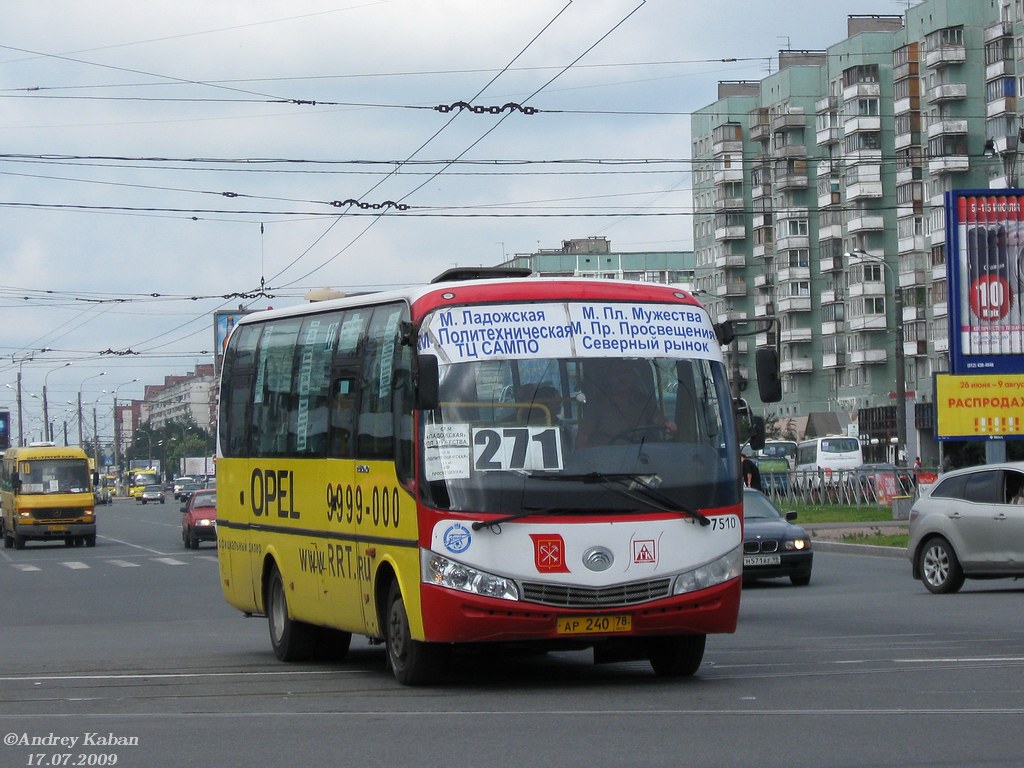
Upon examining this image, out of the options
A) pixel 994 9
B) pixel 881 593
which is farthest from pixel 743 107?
pixel 881 593

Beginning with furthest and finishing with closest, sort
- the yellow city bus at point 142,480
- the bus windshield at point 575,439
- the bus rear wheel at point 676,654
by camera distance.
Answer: the yellow city bus at point 142,480 → the bus rear wheel at point 676,654 → the bus windshield at point 575,439

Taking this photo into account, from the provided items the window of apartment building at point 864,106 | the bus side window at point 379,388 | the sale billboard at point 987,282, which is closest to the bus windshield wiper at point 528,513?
the bus side window at point 379,388

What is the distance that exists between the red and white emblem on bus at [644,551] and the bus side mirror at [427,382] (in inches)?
61.0

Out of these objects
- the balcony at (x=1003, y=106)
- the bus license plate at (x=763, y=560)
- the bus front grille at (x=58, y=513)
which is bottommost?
the bus front grille at (x=58, y=513)

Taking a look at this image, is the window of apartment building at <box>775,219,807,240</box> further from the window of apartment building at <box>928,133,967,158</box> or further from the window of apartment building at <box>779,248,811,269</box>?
the window of apartment building at <box>928,133,967,158</box>

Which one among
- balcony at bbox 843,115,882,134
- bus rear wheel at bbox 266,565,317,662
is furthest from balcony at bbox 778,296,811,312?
bus rear wheel at bbox 266,565,317,662

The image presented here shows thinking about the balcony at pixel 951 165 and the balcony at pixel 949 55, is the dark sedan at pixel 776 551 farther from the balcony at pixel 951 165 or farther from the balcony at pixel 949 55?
the balcony at pixel 949 55

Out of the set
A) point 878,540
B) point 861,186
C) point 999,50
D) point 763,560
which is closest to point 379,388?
point 763,560

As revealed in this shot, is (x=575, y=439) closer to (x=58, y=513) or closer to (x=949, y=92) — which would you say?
(x=58, y=513)

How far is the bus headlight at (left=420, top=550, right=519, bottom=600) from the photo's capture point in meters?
11.4

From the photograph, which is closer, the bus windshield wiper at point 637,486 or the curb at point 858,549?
the bus windshield wiper at point 637,486

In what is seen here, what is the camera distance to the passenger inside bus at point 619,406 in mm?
11727

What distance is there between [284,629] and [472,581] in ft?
12.2

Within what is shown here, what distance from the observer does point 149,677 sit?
529 inches
